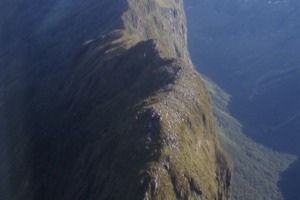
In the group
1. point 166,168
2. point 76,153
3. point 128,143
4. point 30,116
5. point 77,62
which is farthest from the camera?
point 77,62

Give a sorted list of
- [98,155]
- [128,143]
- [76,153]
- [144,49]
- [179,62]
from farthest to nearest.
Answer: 1. [144,49]
2. [179,62]
3. [76,153]
4. [98,155]
5. [128,143]

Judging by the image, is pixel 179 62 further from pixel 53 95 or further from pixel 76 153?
pixel 53 95

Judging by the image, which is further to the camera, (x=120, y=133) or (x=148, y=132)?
(x=120, y=133)

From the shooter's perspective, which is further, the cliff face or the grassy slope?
the cliff face

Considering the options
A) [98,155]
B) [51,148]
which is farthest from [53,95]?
[98,155]

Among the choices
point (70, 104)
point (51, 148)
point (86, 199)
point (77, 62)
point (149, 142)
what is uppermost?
point (77, 62)

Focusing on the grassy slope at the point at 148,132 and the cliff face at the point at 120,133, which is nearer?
the grassy slope at the point at 148,132

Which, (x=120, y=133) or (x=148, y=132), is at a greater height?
(x=120, y=133)

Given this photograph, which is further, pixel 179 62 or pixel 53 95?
pixel 53 95
